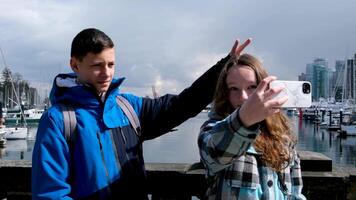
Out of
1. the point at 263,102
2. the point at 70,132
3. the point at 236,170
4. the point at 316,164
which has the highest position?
the point at 263,102

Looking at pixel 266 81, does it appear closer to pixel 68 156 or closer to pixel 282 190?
pixel 282 190

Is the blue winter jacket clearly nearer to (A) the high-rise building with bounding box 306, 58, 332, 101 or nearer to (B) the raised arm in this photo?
(B) the raised arm

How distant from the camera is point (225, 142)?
249 centimetres

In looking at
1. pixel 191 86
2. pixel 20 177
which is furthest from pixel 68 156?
pixel 20 177

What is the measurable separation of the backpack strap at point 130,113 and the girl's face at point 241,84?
844mm

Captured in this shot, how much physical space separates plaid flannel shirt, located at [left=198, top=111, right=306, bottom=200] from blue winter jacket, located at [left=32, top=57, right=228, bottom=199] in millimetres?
667

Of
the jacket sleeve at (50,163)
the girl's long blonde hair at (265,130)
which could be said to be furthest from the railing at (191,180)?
the jacket sleeve at (50,163)

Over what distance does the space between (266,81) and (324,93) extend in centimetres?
13746

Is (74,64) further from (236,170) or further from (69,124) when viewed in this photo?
(236,170)

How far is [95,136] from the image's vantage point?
306cm

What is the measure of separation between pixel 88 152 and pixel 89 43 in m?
0.80

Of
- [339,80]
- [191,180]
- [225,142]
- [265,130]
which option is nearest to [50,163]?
[225,142]

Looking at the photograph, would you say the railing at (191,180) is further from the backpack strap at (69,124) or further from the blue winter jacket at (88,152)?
the backpack strap at (69,124)

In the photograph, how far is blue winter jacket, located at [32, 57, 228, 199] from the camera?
2885 mm
